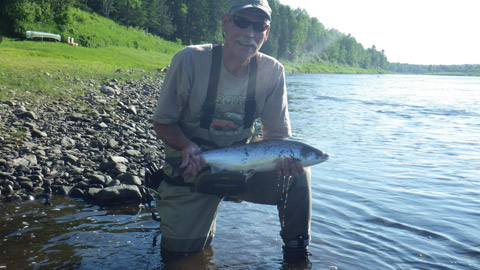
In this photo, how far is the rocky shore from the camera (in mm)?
6621

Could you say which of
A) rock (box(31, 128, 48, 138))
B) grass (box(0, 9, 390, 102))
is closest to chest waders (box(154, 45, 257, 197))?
rock (box(31, 128, 48, 138))

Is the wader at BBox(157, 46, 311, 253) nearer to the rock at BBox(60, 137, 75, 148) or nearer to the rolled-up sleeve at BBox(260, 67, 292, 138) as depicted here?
the rolled-up sleeve at BBox(260, 67, 292, 138)

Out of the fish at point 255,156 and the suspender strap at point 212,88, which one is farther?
the suspender strap at point 212,88

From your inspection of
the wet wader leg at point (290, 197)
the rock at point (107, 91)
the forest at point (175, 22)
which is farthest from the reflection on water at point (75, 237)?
the forest at point (175, 22)

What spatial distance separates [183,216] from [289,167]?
1223mm

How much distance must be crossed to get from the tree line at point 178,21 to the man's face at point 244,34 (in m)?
39.9

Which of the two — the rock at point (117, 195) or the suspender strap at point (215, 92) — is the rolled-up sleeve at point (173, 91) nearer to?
the suspender strap at point (215, 92)

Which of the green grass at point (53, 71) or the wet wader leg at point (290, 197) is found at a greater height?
the green grass at point (53, 71)

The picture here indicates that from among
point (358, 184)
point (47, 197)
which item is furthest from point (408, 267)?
point (47, 197)

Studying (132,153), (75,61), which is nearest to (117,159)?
(132,153)

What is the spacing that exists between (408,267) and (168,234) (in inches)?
107

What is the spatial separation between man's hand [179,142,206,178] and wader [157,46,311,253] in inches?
15.9

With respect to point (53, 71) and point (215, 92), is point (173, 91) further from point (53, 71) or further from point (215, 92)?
point (53, 71)

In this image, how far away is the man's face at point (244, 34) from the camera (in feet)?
14.8
